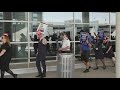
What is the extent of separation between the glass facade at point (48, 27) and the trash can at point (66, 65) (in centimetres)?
188

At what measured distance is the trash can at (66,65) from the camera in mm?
9109

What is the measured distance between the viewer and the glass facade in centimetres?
1118

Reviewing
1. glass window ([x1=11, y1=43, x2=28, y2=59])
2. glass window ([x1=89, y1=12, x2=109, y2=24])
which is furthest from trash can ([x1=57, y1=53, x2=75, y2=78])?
Result: glass window ([x1=89, y1=12, x2=109, y2=24])

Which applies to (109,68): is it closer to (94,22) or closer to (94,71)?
(94,71)

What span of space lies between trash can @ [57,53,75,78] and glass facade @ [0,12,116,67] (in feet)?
6.18

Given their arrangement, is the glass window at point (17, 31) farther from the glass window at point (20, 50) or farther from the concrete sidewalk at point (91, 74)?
the concrete sidewalk at point (91, 74)

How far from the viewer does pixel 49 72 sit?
36.5 feet

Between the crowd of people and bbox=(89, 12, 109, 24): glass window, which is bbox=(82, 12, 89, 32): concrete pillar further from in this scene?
the crowd of people

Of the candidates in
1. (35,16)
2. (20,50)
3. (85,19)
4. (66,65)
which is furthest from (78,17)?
(66,65)

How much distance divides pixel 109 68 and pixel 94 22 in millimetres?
2422
